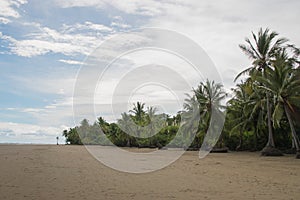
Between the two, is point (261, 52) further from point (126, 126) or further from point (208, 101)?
point (126, 126)

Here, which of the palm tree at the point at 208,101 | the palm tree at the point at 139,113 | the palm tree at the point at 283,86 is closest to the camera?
the palm tree at the point at 283,86

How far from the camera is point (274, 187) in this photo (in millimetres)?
10227

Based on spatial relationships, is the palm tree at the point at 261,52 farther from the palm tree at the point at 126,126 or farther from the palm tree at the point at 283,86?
the palm tree at the point at 126,126

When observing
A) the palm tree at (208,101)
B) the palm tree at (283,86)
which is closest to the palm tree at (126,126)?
the palm tree at (208,101)

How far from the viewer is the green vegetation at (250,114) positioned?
2643cm

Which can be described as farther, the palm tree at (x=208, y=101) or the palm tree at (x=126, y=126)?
the palm tree at (x=126, y=126)

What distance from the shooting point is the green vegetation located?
86.7 feet

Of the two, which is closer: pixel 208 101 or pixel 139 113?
pixel 208 101

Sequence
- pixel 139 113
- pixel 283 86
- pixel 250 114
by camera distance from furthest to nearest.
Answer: pixel 139 113 < pixel 250 114 < pixel 283 86

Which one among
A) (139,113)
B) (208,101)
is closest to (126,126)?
(139,113)

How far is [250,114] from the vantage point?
122 feet

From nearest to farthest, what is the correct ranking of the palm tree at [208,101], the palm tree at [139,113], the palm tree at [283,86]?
the palm tree at [283,86]
the palm tree at [208,101]
the palm tree at [139,113]

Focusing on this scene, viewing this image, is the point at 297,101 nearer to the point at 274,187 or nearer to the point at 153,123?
the point at 274,187

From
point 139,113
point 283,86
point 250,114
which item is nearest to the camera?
point 283,86
